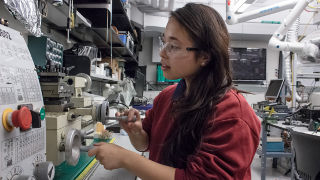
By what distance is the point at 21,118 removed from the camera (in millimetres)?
514

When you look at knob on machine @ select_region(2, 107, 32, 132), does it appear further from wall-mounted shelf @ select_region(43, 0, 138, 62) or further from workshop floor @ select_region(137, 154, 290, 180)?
workshop floor @ select_region(137, 154, 290, 180)

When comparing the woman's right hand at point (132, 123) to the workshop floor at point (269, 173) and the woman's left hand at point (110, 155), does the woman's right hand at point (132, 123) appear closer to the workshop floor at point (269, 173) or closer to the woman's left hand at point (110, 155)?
the woman's left hand at point (110, 155)

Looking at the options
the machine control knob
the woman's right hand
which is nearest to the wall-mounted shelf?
the woman's right hand

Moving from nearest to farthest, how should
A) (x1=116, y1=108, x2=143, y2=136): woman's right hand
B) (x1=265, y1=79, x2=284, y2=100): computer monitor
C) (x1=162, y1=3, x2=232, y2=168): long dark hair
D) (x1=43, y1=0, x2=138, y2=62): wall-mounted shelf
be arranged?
(x1=162, y1=3, x2=232, y2=168): long dark hair
(x1=116, y1=108, x2=143, y2=136): woman's right hand
(x1=43, y1=0, x2=138, y2=62): wall-mounted shelf
(x1=265, y1=79, x2=284, y2=100): computer monitor

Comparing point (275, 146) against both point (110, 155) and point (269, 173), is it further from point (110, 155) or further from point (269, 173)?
point (110, 155)

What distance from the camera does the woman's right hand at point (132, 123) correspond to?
3.21ft

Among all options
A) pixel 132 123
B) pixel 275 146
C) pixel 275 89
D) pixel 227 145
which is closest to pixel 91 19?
pixel 132 123

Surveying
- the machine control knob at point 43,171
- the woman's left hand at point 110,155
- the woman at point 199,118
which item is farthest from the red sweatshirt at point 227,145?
the machine control knob at point 43,171

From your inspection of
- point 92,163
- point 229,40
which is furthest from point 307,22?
point 92,163

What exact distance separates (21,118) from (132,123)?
541 millimetres

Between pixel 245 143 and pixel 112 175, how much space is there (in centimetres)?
53

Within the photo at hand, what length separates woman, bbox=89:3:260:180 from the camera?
0.66 m

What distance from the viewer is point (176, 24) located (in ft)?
2.61

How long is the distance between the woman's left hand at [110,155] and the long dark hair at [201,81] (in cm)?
22
